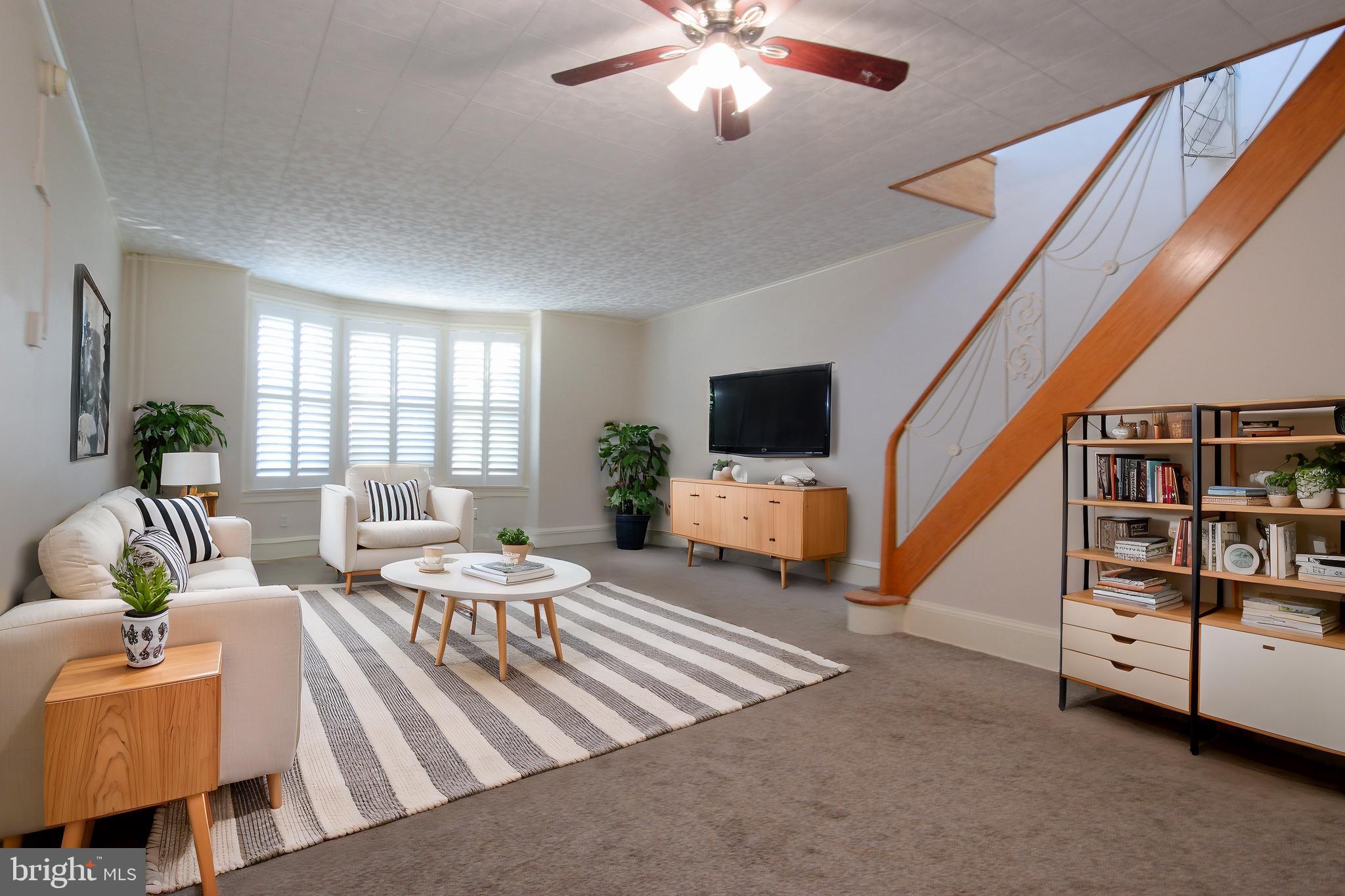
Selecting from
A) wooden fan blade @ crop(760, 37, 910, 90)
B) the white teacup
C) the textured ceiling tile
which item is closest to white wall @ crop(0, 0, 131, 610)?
the textured ceiling tile

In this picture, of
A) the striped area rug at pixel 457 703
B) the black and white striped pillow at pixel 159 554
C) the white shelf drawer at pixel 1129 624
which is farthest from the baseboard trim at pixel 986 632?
the black and white striped pillow at pixel 159 554

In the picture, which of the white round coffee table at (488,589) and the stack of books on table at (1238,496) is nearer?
the stack of books on table at (1238,496)

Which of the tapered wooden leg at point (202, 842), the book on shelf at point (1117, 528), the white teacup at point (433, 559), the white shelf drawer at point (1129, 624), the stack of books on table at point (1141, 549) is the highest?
the book on shelf at point (1117, 528)

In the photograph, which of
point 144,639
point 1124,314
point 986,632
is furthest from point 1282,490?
point 144,639

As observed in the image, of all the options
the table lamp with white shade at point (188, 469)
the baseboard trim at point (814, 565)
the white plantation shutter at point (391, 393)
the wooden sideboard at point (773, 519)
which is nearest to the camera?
the table lamp with white shade at point (188, 469)

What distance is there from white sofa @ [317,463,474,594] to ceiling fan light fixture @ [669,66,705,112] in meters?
3.53

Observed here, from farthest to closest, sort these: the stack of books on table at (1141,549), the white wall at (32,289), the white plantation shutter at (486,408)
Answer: the white plantation shutter at (486,408) → the stack of books on table at (1141,549) → the white wall at (32,289)

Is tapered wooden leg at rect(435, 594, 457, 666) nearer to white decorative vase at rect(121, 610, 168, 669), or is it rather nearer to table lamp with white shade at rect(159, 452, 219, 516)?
white decorative vase at rect(121, 610, 168, 669)

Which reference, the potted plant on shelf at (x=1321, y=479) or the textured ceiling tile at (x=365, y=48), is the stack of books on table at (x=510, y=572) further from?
the potted plant on shelf at (x=1321, y=479)

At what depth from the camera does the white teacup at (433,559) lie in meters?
3.59

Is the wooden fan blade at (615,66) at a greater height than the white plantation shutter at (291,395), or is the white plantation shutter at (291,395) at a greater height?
the wooden fan blade at (615,66)

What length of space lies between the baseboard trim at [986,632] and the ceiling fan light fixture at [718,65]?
9.83 feet

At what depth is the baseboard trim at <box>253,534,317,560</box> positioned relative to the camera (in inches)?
242

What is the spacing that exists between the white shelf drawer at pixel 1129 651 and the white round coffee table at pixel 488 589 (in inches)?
87.8
